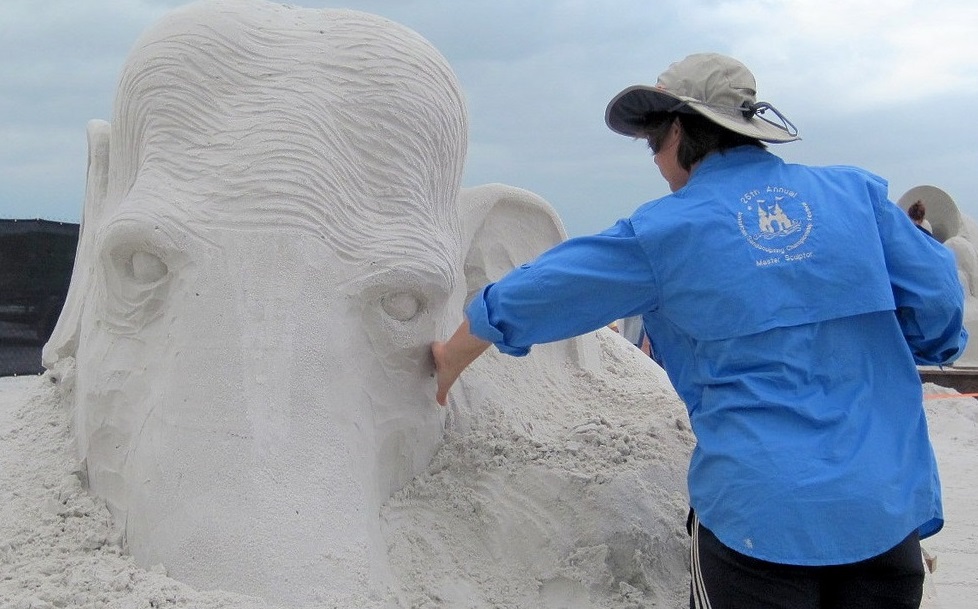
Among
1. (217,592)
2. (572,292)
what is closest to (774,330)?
(572,292)

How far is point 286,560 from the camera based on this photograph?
80.9 inches

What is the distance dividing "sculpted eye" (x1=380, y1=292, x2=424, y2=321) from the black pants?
2.83 feet

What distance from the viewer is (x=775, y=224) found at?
7.02 feet

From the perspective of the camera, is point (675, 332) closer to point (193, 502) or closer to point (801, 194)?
point (801, 194)

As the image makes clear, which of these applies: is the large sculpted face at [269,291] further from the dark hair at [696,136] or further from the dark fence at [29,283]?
the dark fence at [29,283]

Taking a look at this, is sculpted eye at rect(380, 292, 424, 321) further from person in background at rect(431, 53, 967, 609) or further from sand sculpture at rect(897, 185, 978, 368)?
sand sculpture at rect(897, 185, 978, 368)

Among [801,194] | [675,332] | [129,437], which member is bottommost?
[129,437]

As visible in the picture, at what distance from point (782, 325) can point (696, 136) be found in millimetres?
486

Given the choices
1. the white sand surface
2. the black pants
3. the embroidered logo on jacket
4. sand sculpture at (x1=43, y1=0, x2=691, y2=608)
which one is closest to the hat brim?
the embroidered logo on jacket

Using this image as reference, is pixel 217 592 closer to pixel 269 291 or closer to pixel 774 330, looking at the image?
pixel 269 291

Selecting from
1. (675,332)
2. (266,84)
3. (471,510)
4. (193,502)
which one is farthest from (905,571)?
(266,84)

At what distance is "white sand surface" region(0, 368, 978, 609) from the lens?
212cm

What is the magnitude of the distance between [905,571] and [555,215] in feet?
5.60

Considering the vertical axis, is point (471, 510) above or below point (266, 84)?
below
